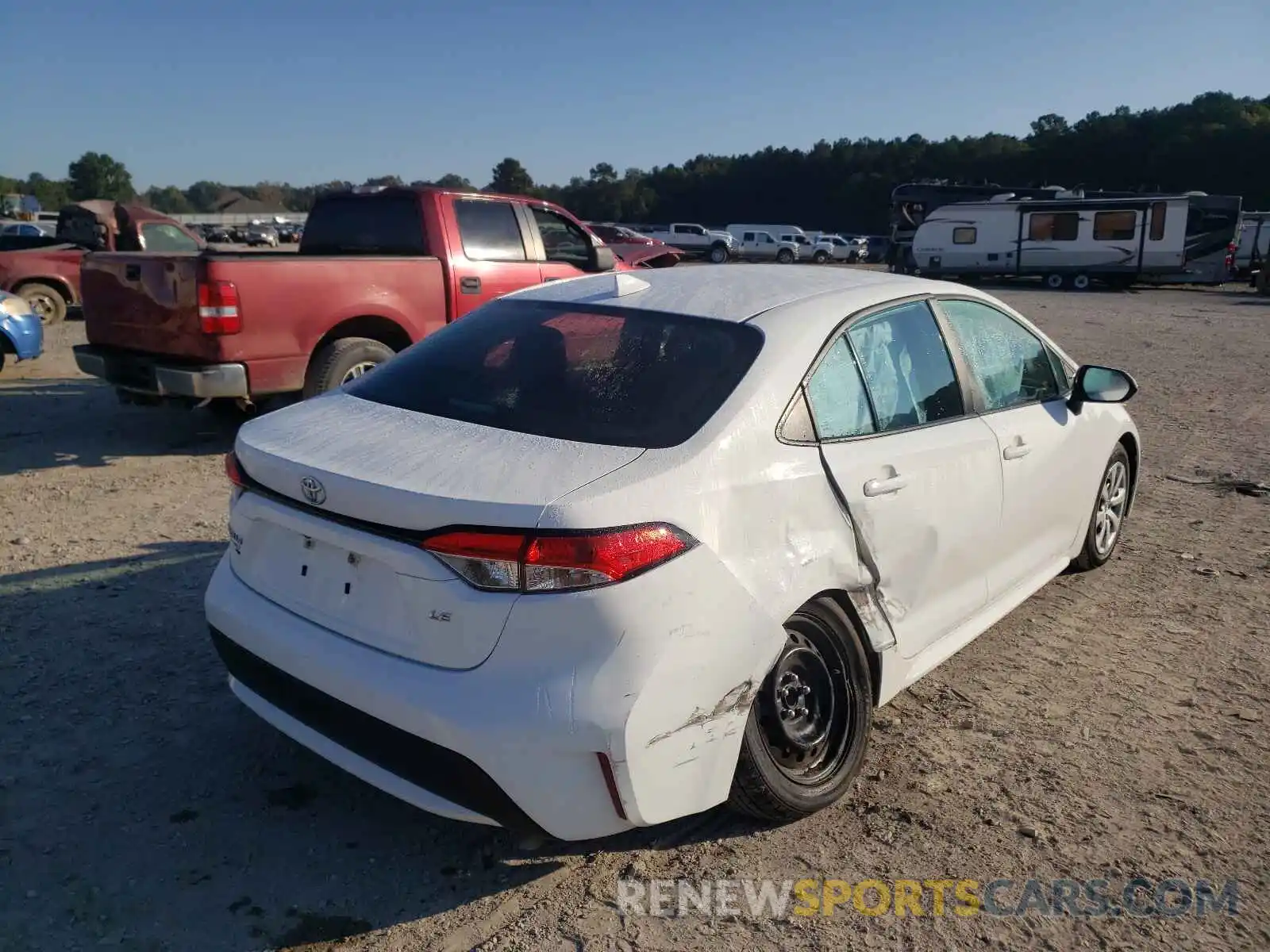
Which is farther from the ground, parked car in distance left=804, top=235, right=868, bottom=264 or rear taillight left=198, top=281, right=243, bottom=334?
rear taillight left=198, top=281, right=243, bottom=334

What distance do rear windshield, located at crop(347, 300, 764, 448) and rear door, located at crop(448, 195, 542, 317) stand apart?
15.0 feet

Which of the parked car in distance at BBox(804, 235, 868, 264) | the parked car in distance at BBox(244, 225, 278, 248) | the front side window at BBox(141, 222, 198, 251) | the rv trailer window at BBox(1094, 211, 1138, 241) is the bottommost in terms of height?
the parked car in distance at BBox(804, 235, 868, 264)

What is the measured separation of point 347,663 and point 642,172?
109729 mm

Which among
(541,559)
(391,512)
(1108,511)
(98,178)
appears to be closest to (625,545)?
(541,559)

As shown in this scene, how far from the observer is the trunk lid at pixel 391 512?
7.78ft

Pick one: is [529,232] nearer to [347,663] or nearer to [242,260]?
[242,260]

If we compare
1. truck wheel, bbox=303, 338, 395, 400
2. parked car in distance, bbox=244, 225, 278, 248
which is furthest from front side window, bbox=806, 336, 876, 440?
parked car in distance, bbox=244, 225, 278, 248

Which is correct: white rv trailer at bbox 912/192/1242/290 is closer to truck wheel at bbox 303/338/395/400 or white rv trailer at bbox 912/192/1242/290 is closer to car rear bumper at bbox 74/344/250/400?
truck wheel at bbox 303/338/395/400

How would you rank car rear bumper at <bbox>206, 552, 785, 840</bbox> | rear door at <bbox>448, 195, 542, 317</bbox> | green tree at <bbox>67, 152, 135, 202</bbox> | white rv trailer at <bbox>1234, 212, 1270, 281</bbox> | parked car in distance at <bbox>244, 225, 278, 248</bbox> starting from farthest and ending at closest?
green tree at <bbox>67, 152, 135, 202</bbox> < parked car in distance at <bbox>244, 225, 278, 248</bbox> < white rv trailer at <bbox>1234, 212, 1270, 281</bbox> < rear door at <bbox>448, 195, 542, 317</bbox> < car rear bumper at <bbox>206, 552, 785, 840</bbox>

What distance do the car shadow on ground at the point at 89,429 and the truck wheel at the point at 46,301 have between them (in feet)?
18.6

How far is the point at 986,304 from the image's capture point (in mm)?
4230

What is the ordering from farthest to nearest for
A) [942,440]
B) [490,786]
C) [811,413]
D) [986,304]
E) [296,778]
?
[986,304], [942,440], [296,778], [811,413], [490,786]

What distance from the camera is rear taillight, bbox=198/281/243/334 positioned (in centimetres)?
641

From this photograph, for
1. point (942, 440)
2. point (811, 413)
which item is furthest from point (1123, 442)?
point (811, 413)
